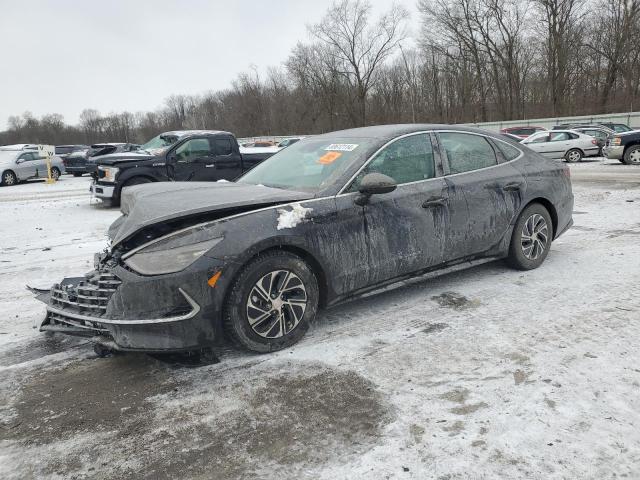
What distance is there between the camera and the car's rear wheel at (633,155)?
16.7 metres

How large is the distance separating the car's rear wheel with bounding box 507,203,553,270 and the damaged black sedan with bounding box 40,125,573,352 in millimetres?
16

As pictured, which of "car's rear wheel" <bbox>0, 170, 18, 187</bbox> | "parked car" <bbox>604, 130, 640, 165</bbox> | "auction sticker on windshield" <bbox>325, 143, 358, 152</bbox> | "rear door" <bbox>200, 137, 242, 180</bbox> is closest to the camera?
"auction sticker on windshield" <bbox>325, 143, 358, 152</bbox>

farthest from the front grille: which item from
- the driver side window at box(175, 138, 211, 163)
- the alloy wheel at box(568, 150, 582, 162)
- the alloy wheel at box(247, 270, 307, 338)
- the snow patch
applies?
the alloy wheel at box(568, 150, 582, 162)

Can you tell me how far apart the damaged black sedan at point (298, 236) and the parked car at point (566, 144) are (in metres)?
18.3

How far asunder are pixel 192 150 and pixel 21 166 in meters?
13.6

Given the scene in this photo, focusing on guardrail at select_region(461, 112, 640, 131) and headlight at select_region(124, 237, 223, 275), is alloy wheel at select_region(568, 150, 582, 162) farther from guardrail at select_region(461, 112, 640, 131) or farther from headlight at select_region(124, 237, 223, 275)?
headlight at select_region(124, 237, 223, 275)

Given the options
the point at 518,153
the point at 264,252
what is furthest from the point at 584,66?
the point at 264,252

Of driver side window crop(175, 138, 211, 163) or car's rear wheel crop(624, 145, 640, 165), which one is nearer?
driver side window crop(175, 138, 211, 163)

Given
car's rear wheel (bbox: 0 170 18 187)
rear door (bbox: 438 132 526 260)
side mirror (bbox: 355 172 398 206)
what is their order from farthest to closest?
car's rear wheel (bbox: 0 170 18 187) → rear door (bbox: 438 132 526 260) → side mirror (bbox: 355 172 398 206)

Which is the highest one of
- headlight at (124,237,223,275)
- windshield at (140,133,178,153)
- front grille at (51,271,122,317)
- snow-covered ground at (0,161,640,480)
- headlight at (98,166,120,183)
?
windshield at (140,133,178,153)

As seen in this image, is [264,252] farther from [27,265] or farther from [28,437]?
[27,265]

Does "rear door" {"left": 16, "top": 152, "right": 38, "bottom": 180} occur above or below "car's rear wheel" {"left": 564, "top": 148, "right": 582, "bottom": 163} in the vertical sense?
above

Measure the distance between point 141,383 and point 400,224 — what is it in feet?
7.38

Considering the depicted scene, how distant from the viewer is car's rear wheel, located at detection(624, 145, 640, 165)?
16672mm
